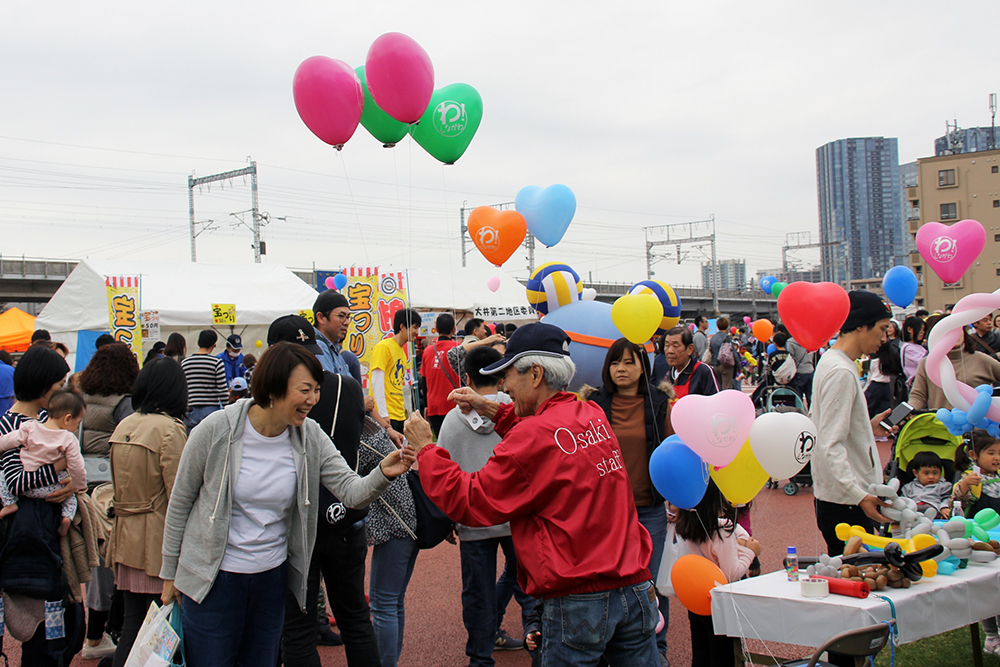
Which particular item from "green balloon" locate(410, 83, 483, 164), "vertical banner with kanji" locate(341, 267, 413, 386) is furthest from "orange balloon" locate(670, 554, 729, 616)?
"vertical banner with kanji" locate(341, 267, 413, 386)

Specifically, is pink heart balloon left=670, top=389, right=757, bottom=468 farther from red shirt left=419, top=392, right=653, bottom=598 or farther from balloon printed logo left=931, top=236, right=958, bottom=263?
balloon printed logo left=931, top=236, right=958, bottom=263

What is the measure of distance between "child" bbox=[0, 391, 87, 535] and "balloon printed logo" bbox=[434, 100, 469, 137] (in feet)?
9.85

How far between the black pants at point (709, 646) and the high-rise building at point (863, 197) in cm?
11911

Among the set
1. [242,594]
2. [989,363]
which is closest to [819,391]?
[242,594]

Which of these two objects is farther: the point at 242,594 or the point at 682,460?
the point at 682,460

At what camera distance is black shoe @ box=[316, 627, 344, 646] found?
4422 millimetres

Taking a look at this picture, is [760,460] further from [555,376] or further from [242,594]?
[242,594]

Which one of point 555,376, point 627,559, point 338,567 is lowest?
point 338,567

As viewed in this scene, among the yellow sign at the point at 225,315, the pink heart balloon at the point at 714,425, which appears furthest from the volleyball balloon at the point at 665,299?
the yellow sign at the point at 225,315

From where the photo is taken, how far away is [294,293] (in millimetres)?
18859

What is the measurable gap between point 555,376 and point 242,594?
4.82 ft

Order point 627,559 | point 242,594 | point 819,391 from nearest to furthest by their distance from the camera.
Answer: point 627,559 → point 242,594 → point 819,391

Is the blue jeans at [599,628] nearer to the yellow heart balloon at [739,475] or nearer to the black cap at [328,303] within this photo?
the yellow heart balloon at [739,475]

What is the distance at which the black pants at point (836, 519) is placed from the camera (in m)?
3.49
